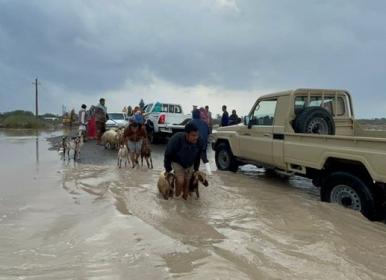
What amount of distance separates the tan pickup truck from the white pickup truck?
7.42 meters

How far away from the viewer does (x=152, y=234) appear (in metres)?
5.77

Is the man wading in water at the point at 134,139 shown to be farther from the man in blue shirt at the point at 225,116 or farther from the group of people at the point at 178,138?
the man in blue shirt at the point at 225,116

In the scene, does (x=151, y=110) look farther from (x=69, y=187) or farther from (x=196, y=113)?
(x=69, y=187)

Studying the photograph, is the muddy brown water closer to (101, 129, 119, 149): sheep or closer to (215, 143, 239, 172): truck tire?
(215, 143, 239, 172): truck tire

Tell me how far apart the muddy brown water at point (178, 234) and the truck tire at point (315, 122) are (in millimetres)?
1372

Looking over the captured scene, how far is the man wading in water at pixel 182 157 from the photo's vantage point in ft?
26.7

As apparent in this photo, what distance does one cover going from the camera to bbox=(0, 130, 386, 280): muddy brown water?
4625mm

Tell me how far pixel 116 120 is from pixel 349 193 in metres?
20.2

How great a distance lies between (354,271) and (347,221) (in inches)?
83.9

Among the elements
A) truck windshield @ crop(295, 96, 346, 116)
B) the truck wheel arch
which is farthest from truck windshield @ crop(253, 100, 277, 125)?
the truck wheel arch

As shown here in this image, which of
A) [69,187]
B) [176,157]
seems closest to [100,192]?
[69,187]

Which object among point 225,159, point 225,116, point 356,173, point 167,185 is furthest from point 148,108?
point 356,173

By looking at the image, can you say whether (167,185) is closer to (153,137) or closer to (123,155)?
(123,155)

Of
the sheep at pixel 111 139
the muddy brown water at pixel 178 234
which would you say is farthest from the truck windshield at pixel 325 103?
the sheep at pixel 111 139
